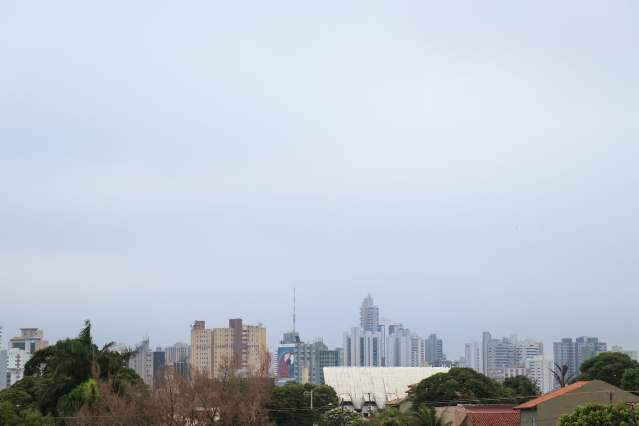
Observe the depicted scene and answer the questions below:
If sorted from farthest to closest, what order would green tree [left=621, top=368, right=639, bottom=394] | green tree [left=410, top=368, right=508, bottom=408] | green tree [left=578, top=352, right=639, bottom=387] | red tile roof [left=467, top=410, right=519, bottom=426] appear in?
green tree [left=410, top=368, right=508, bottom=408] < green tree [left=578, top=352, right=639, bottom=387] < green tree [left=621, top=368, right=639, bottom=394] < red tile roof [left=467, top=410, right=519, bottom=426]

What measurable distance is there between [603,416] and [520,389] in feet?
191

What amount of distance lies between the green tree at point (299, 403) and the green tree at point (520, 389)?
17.7m

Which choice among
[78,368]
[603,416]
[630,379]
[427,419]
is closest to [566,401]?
[427,419]

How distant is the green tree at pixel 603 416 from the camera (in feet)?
131

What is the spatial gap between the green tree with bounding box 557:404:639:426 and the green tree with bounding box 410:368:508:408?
149 feet

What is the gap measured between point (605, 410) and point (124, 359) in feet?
78.9

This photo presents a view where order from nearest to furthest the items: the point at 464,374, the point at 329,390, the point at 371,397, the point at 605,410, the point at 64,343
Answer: the point at 605,410
the point at 64,343
the point at 464,374
the point at 329,390
the point at 371,397

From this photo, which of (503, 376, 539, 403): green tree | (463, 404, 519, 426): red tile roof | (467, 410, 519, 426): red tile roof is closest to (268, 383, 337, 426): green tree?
(503, 376, 539, 403): green tree

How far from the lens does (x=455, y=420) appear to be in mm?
57844

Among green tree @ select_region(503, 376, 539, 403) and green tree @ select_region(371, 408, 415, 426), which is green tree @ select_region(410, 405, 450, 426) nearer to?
green tree @ select_region(371, 408, 415, 426)

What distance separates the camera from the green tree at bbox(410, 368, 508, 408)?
88.6 metres

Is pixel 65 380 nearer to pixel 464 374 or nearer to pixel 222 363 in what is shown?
pixel 222 363

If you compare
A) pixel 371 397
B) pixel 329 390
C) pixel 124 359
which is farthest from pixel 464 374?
pixel 124 359

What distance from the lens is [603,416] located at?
4047 cm
